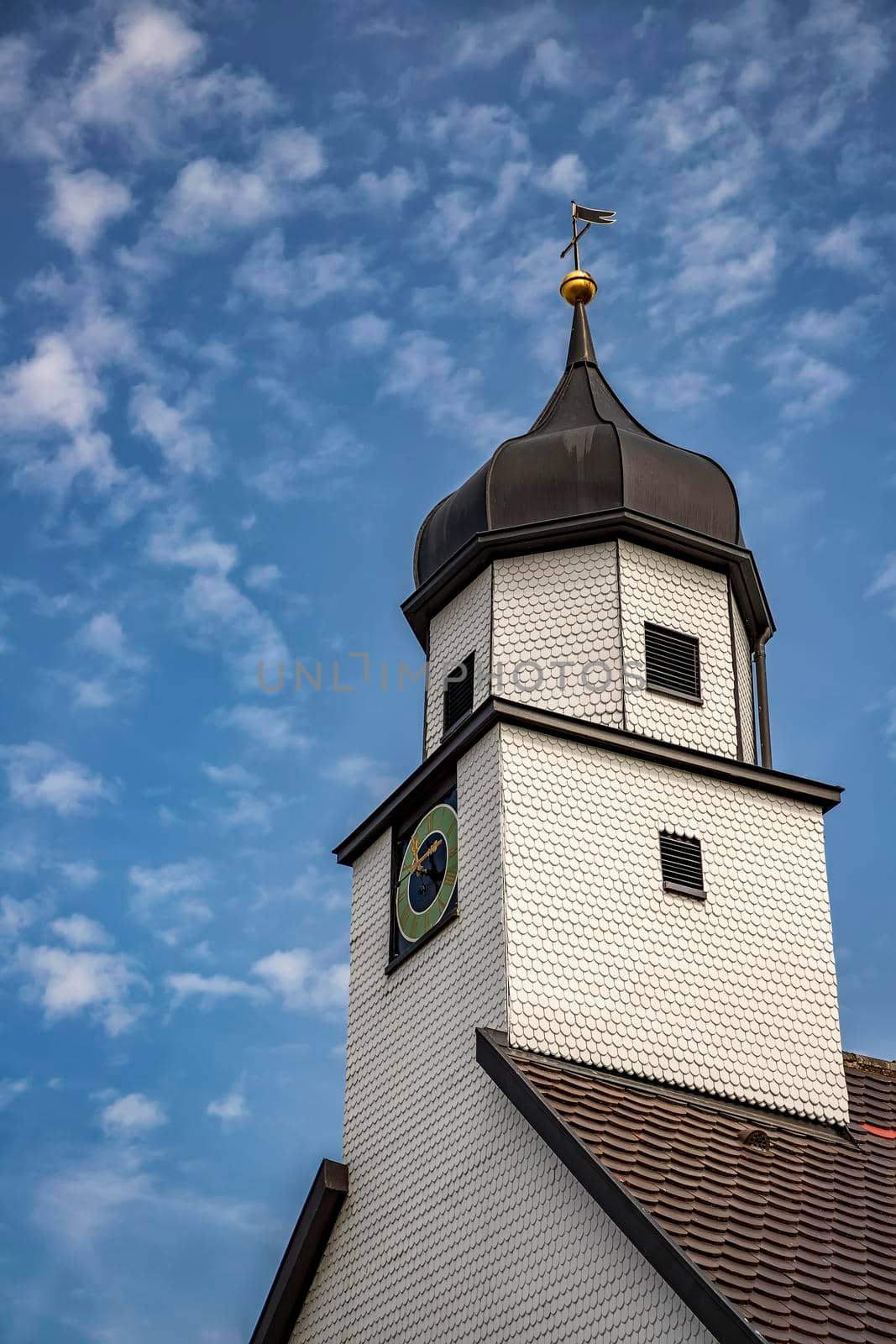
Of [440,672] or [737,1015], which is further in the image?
[440,672]

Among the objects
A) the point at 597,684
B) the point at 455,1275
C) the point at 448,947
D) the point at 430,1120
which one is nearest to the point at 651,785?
the point at 597,684

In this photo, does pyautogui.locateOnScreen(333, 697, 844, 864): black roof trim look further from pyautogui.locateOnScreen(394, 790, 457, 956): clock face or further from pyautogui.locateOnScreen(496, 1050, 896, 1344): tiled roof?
pyautogui.locateOnScreen(496, 1050, 896, 1344): tiled roof

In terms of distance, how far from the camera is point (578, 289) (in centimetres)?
2969

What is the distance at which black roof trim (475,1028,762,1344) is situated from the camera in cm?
1454

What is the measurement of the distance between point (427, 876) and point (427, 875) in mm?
22

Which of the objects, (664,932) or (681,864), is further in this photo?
(681,864)

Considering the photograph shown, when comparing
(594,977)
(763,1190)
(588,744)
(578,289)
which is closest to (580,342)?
(578,289)

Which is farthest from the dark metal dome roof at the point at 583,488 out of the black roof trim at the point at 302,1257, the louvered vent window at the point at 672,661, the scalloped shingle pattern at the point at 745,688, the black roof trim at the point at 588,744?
the black roof trim at the point at 302,1257

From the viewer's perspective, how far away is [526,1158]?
18484 millimetres

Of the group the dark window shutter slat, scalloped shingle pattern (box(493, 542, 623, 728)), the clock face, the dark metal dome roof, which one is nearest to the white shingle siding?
scalloped shingle pattern (box(493, 542, 623, 728))

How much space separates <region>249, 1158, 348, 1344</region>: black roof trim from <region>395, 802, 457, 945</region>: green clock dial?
3022mm

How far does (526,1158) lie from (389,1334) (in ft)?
9.55

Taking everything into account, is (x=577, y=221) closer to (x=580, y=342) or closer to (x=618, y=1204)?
(x=580, y=342)

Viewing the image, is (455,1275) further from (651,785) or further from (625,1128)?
(651,785)
